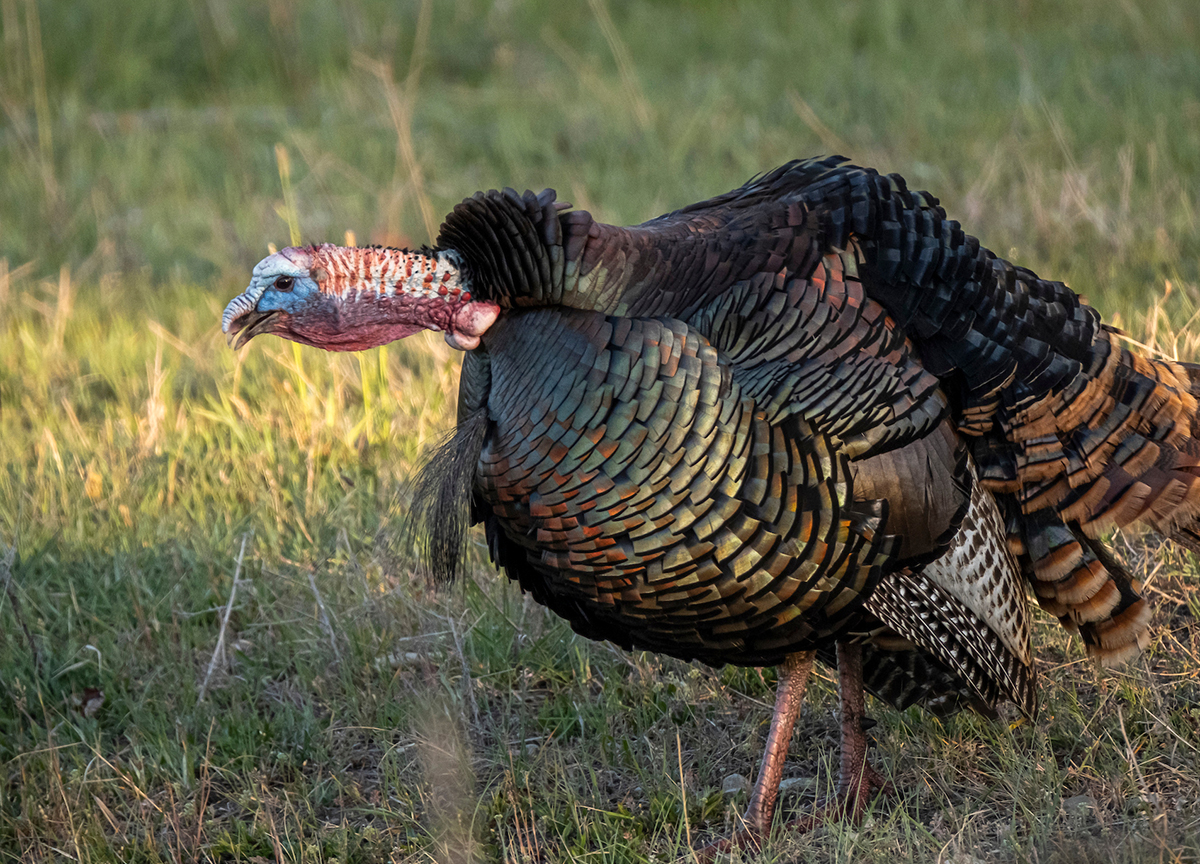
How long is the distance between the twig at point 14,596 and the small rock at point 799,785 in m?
2.07

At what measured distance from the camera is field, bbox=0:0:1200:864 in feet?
10.3

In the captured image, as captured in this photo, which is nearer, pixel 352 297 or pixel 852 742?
pixel 352 297

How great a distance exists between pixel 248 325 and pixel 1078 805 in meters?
2.09

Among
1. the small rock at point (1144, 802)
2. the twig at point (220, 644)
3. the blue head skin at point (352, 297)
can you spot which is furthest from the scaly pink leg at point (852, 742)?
the twig at point (220, 644)

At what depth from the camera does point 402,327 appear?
2.82m

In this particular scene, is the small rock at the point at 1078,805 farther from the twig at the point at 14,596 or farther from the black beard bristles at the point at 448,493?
the twig at the point at 14,596

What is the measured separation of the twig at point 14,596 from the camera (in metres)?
3.66

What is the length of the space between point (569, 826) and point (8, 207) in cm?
541

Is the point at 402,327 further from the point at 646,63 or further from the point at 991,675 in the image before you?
the point at 646,63

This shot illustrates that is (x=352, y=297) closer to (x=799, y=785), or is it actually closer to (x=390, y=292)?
(x=390, y=292)

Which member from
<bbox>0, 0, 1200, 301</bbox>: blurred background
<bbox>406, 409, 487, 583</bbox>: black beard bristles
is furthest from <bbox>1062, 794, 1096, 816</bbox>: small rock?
<bbox>0, 0, 1200, 301</bbox>: blurred background

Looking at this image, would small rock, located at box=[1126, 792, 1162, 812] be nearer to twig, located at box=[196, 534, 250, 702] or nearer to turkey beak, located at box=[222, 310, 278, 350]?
turkey beak, located at box=[222, 310, 278, 350]

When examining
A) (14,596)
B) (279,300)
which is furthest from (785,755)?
(14,596)

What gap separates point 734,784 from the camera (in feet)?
10.7
